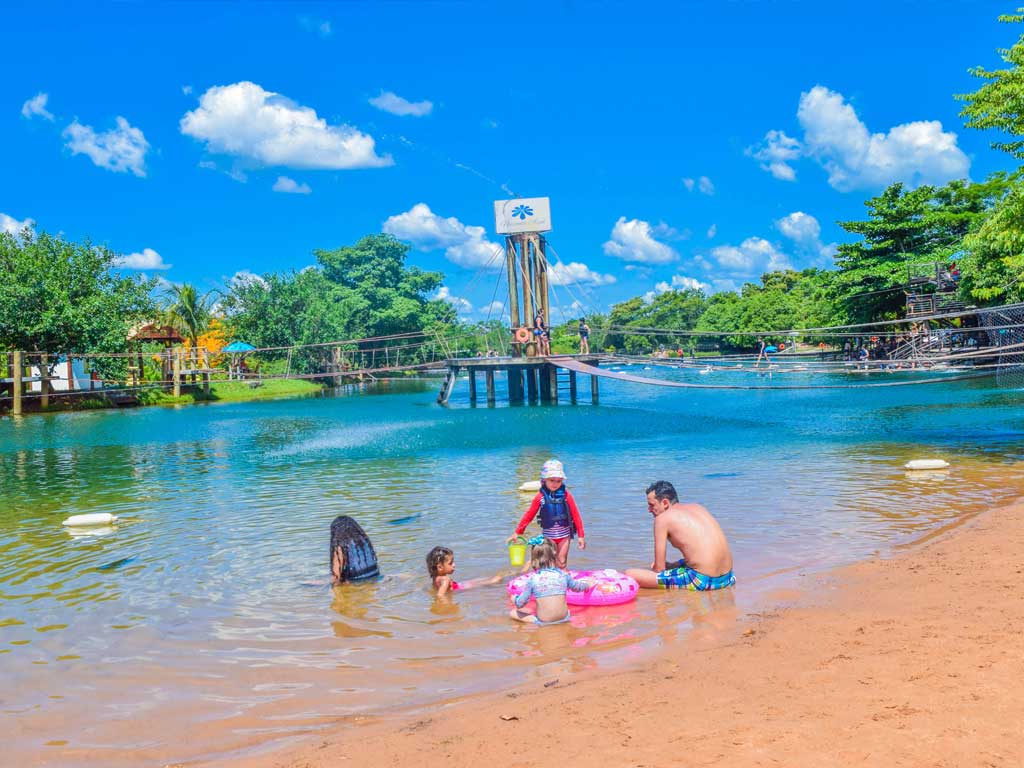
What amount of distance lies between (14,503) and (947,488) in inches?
680

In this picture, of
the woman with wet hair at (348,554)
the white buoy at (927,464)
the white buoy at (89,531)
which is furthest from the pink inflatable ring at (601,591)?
the white buoy at (927,464)

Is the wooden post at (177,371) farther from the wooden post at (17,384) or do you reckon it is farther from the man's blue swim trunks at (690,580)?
the man's blue swim trunks at (690,580)

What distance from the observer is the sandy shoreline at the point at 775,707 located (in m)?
4.03

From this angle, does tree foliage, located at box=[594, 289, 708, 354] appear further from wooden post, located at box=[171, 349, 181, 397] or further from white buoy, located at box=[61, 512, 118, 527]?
white buoy, located at box=[61, 512, 118, 527]

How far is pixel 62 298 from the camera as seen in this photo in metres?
39.8

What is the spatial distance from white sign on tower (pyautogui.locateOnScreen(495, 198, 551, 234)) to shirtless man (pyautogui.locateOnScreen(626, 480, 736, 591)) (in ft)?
102

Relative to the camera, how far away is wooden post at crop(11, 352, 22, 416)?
36.0 m

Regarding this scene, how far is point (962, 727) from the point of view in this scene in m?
4.07

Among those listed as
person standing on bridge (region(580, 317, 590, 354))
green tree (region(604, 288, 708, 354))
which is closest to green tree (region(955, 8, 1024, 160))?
person standing on bridge (region(580, 317, 590, 354))

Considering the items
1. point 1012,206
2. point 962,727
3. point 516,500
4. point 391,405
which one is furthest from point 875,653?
point 391,405

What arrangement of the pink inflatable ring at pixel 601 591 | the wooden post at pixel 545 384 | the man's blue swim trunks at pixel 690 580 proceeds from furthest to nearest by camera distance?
the wooden post at pixel 545 384 < the man's blue swim trunks at pixel 690 580 < the pink inflatable ring at pixel 601 591

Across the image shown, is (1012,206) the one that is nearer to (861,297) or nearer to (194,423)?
(194,423)

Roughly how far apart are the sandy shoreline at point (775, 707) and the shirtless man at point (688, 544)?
1023 millimetres

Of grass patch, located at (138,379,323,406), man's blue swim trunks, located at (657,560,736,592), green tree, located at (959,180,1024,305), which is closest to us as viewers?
man's blue swim trunks, located at (657,560,736,592)
